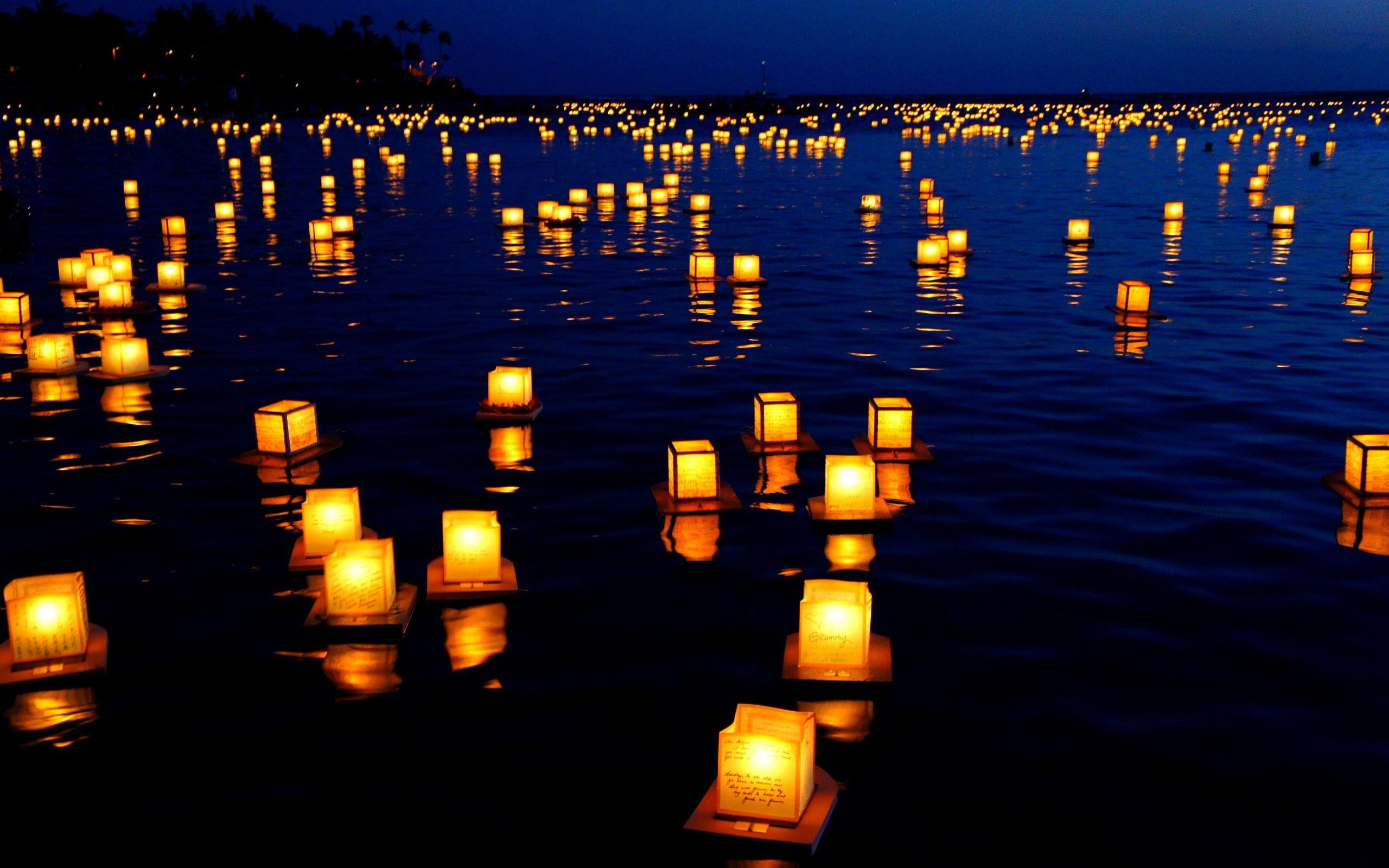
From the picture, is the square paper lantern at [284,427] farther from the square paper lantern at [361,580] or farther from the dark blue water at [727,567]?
the square paper lantern at [361,580]

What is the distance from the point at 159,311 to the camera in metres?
19.9

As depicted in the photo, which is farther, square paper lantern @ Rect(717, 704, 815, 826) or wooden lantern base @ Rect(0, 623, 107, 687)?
wooden lantern base @ Rect(0, 623, 107, 687)

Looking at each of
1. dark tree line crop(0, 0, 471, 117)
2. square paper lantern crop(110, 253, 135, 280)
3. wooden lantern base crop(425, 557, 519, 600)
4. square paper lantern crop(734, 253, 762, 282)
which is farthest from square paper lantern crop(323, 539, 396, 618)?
dark tree line crop(0, 0, 471, 117)

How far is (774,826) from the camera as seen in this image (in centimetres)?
609

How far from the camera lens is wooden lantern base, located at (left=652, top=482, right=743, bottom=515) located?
1053 cm

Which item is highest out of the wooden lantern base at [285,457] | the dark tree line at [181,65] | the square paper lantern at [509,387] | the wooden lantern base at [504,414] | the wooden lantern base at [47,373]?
the dark tree line at [181,65]

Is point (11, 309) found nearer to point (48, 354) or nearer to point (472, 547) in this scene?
point (48, 354)

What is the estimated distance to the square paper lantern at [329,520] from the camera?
935 centimetres

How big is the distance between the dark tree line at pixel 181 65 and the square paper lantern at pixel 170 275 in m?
97.2

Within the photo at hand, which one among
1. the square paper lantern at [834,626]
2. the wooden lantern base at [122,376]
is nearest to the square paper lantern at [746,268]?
the wooden lantern base at [122,376]

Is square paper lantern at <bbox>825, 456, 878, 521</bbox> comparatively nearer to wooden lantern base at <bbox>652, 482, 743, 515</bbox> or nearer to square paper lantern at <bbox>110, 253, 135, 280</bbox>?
wooden lantern base at <bbox>652, 482, 743, 515</bbox>

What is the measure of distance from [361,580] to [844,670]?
3.02m

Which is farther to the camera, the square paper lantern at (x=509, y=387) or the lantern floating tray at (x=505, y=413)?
the square paper lantern at (x=509, y=387)

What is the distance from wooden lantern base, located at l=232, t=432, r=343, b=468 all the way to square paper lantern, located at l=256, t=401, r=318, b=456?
0.10 ft
